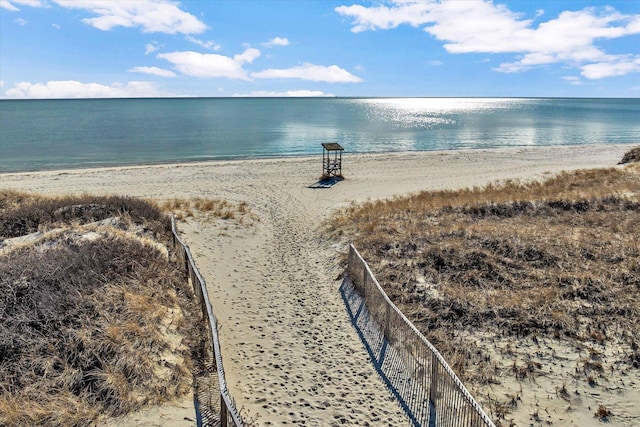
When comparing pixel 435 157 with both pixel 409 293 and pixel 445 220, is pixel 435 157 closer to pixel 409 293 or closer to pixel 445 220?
pixel 445 220

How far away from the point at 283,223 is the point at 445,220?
773 cm

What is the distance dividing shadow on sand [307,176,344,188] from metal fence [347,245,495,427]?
19125 millimetres

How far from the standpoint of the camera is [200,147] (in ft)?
186

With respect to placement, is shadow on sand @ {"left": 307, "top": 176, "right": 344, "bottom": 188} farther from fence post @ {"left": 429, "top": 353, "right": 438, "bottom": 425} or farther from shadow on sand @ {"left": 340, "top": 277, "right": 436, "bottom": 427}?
fence post @ {"left": 429, "top": 353, "right": 438, "bottom": 425}

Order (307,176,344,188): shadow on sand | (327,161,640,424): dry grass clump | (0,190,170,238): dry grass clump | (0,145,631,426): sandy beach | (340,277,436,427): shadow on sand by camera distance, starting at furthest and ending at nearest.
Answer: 1. (307,176,344,188): shadow on sand
2. (0,190,170,238): dry grass clump
3. (327,161,640,424): dry grass clump
4. (0,145,631,426): sandy beach
5. (340,277,436,427): shadow on sand

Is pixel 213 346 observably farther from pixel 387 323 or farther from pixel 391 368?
pixel 387 323

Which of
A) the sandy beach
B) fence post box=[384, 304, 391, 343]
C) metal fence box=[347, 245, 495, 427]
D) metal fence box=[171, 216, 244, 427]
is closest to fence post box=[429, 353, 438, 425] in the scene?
metal fence box=[347, 245, 495, 427]

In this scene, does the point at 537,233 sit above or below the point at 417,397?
above

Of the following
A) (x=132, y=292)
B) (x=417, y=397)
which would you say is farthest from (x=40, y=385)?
(x=417, y=397)

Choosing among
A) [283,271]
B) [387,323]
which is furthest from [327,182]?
[387,323]

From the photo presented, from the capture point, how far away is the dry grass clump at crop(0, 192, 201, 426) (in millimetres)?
6422

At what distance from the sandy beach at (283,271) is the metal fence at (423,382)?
39 cm

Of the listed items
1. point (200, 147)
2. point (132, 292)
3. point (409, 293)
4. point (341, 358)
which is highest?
point (200, 147)

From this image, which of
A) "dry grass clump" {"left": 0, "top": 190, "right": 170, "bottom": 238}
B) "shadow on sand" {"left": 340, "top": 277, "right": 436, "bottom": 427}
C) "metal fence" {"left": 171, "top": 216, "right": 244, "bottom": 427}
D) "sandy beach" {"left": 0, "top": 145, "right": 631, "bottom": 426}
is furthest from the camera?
"dry grass clump" {"left": 0, "top": 190, "right": 170, "bottom": 238}
